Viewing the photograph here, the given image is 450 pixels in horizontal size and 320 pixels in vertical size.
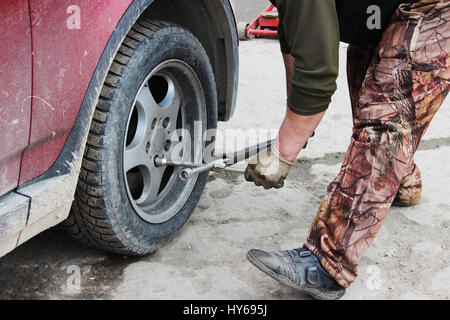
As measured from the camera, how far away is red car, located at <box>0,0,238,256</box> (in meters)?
1.35

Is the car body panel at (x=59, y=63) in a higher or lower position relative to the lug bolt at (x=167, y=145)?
higher

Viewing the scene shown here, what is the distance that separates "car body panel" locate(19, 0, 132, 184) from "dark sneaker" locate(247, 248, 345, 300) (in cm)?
75

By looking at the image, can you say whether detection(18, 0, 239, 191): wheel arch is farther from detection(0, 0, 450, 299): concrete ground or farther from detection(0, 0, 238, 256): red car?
detection(0, 0, 450, 299): concrete ground

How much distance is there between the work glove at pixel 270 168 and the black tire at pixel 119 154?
45cm

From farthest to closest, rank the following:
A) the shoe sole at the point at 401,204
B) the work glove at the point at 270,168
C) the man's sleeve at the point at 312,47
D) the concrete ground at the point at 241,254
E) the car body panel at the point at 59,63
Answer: the shoe sole at the point at 401,204 < the concrete ground at the point at 241,254 < the work glove at the point at 270,168 < the man's sleeve at the point at 312,47 < the car body panel at the point at 59,63

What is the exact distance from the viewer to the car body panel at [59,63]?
1.35 metres

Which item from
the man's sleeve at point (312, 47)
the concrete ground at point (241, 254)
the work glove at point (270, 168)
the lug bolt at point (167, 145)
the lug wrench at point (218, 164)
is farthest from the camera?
the lug bolt at point (167, 145)

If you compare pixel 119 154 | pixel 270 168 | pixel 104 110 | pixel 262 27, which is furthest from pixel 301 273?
pixel 262 27

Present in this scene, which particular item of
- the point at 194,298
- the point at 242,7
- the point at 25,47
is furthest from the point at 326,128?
the point at 242,7

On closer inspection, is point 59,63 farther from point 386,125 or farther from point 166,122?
point 386,125

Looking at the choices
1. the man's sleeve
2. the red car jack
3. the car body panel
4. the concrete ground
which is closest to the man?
the man's sleeve

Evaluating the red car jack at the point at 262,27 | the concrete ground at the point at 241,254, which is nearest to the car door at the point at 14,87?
the concrete ground at the point at 241,254

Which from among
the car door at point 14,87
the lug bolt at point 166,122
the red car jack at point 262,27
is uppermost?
the red car jack at point 262,27

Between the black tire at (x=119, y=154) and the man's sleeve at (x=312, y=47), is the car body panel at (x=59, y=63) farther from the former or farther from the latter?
the man's sleeve at (x=312, y=47)
